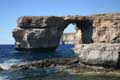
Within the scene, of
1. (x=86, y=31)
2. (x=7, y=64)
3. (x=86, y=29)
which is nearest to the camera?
(x=7, y=64)

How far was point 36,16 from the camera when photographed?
73.9 metres

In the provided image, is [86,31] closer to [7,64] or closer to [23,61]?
[23,61]

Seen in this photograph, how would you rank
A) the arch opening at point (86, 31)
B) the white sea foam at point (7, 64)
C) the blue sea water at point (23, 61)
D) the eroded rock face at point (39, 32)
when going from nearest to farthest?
the blue sea water at point (23, 61)
the white sea foam at point (7, 64)
the eroded rock face at point (39, 32)
the arch opening at point (86, 31)

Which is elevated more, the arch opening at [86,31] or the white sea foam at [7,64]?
the arch opening at [86,31]

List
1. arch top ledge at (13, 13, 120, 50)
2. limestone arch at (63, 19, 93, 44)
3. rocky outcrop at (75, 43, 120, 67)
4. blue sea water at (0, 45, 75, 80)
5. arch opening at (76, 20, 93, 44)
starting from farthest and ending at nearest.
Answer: arch opening at (76, 20, 93, 44) → limestone arch at (63, 19, 93, 44) → arch top ledge at (13, 13, 120, 50) → blue sea water at (0, 45, 75, 80) → rocky outcrop at (75, 43, 120, 67)

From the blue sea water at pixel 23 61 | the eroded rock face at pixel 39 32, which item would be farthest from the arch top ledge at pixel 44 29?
the blue sea water at pixel 23 61

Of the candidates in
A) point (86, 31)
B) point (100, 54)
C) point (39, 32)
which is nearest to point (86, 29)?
point (86, 31)

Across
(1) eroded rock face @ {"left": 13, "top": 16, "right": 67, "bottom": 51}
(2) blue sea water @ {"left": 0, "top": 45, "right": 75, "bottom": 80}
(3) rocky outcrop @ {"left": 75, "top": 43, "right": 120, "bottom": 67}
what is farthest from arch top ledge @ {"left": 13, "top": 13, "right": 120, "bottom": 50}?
(3) rocky outcrop @ {"left": 75, "top": 43, "right": 120, "bottom": 67}

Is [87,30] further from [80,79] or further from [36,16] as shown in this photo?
[80,79]

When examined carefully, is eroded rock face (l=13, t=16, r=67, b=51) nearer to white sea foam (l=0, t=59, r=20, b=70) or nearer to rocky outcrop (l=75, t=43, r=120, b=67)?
white sea foam (l=0, t=59, r=20, b=70)

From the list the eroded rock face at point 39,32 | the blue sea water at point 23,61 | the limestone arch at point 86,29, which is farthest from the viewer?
the limestone arch at point 86,29

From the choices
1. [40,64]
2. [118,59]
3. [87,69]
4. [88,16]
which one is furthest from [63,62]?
[88,16]

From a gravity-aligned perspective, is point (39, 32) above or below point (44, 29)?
below

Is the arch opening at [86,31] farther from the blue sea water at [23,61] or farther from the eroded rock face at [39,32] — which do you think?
the blue sea water at [23,61]
